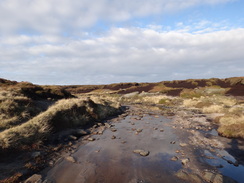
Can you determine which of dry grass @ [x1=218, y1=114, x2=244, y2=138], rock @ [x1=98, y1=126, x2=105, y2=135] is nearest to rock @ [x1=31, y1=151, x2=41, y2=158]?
rock @ [x1=98, y1=126, x2=105, y2=135]

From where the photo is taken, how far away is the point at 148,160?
8367 millimetres

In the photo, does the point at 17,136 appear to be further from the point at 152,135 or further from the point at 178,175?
the point at 152,135

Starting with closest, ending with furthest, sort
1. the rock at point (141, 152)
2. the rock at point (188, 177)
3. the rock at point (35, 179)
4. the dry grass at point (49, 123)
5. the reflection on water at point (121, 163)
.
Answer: the rock at point (35, 179), the rock at point (188, 177), the reflection on water at point (121, 163), the dry grass at point (49, 123), the rock at point (141, 152)

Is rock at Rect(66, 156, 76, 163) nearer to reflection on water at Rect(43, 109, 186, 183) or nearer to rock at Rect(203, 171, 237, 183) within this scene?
reflection on water at Rect(43, 109, 186, 183)

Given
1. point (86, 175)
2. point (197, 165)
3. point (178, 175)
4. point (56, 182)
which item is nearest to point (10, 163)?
point (56, 182)

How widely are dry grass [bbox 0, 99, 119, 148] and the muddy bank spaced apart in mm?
2275

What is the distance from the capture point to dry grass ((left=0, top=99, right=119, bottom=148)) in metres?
8.43

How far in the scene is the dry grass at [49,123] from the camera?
843cm

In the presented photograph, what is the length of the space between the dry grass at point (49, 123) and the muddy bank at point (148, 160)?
2.28 metres

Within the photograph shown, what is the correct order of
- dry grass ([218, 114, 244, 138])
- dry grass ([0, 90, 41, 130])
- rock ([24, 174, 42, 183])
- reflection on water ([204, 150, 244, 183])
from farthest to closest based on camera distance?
dry grass ([218, 114, 244, 138])
dry grass ([0, 90, 41, 130])
reflection on water ([204, 150, 244, 183])
rock ([24, 174, 42, 183])

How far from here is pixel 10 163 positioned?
712 cm

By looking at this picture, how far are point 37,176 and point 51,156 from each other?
2.03m

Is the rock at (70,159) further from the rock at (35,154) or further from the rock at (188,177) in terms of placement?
the rock at (188,177)

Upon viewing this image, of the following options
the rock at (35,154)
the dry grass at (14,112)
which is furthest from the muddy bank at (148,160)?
the dry grass at (14,112)
